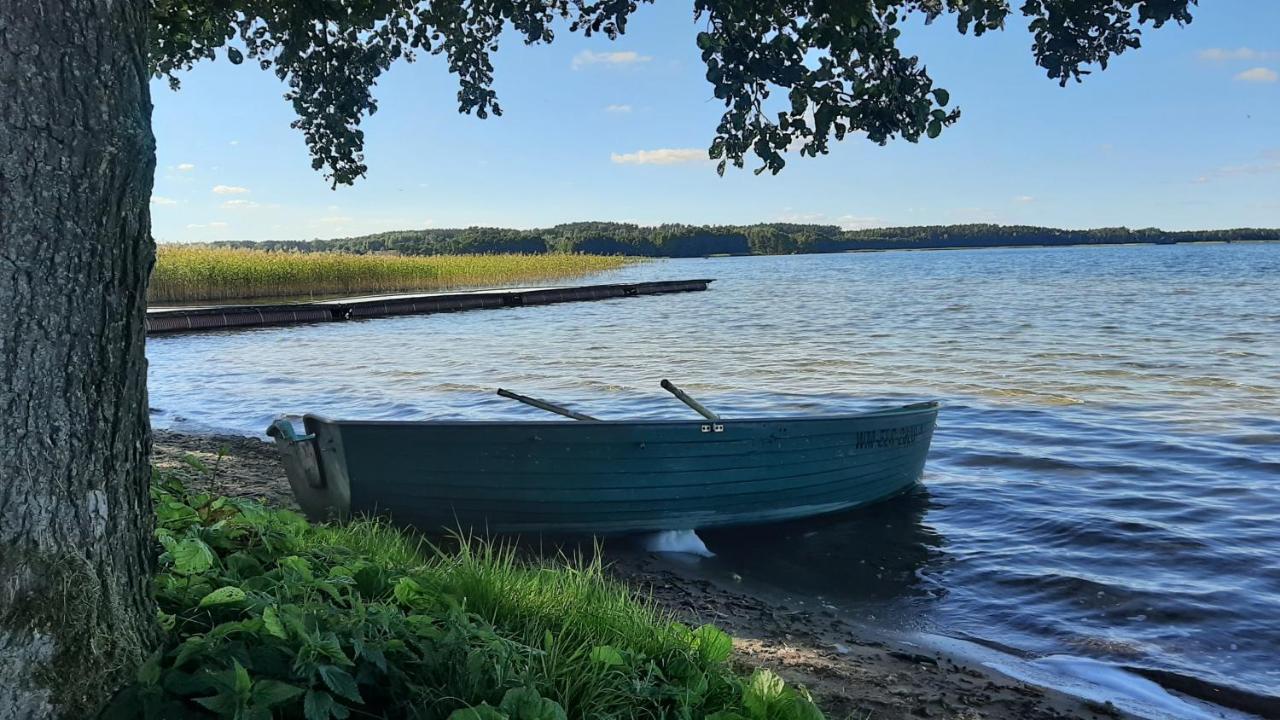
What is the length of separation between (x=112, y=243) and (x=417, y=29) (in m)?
4.40

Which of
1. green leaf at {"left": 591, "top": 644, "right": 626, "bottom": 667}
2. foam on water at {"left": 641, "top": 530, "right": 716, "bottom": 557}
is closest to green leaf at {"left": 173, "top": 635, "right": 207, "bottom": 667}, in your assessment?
green leaf at {"left": 591, "top": 644, "right": 626, "bottom": 667}

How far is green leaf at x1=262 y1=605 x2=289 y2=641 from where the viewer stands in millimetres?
2459

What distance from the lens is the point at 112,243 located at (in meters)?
2.29

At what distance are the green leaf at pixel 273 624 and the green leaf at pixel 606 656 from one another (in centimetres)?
96

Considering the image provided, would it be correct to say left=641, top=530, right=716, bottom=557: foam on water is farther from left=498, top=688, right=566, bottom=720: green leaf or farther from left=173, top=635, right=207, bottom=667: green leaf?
left=173, top=635, right=207, bottom=667: green leaf

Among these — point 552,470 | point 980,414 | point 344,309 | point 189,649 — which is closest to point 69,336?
point 189,649

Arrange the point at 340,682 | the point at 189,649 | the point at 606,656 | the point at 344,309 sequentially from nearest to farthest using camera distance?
the point at 340,682
the point at 189,649
the point at 606,656
the point at 344,309

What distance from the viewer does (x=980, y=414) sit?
1252 centimetres

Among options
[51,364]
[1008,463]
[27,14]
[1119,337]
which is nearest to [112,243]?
[51,364]

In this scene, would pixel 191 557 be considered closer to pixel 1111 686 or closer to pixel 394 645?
pixel 394 645

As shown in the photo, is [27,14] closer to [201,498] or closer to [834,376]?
[201,498]

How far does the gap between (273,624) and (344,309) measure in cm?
2678

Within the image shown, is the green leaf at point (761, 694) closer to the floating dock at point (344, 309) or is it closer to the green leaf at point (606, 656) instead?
the green leaf at point (606, 656)

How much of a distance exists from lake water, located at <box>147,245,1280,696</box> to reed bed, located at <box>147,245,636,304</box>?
7.96m
